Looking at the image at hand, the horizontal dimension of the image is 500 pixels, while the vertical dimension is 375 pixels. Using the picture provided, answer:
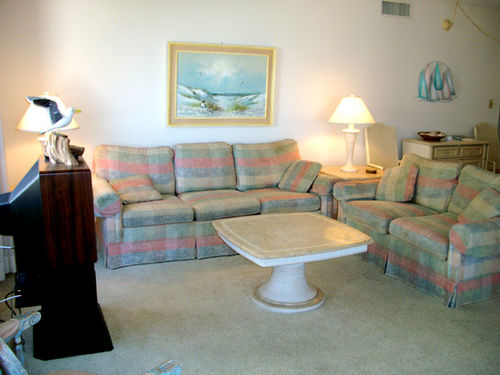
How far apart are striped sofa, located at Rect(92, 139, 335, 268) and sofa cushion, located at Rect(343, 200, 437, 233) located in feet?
1.24

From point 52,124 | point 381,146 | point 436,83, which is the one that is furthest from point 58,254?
point 436,83

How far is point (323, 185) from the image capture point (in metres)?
4.41

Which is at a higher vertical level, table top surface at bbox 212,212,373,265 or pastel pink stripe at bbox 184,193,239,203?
pastel pink stripe at bbox 184,193,239,203

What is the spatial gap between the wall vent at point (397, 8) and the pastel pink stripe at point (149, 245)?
3.35m

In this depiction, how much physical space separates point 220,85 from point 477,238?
8.74 feet

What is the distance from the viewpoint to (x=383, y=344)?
8.96 ft

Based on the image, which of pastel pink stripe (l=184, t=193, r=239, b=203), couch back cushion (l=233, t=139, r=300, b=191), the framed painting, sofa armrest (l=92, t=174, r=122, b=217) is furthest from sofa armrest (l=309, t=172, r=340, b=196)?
sofa armrest (l=92, t=174, r=122, b=217)

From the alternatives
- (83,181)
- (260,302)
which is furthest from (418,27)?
(83,181)

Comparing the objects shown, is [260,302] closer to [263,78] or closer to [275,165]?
[275,165]

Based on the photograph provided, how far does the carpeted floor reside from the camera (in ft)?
8.30

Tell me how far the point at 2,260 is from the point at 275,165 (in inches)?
98.4

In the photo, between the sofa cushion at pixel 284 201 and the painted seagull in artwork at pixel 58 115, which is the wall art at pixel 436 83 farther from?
the painted seagull in artwork at pixel 58 115

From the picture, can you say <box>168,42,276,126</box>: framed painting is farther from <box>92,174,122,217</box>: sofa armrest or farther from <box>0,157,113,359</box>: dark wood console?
<box>0,157,113,359</box>: dark wood console

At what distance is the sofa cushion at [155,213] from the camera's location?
3727mm
